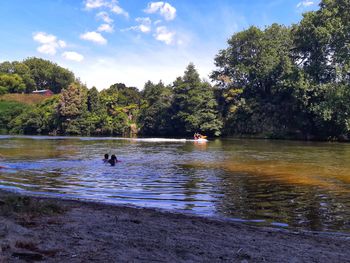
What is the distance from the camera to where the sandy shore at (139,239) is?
6.44m

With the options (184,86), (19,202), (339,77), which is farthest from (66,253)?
(184,86)

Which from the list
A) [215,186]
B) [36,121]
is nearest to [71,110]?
[36,121]

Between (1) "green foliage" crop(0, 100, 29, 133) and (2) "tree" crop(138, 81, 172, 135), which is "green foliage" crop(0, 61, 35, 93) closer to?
(1) "green foliage" crop(0, 100, 29, 133)

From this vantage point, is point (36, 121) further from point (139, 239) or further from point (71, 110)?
point (139, 239)

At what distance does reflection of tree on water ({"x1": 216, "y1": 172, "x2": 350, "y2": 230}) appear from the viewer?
1110 cm

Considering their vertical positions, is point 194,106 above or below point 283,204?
above

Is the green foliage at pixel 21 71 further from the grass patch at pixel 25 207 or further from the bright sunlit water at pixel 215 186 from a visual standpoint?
the grass patch at pixel 25 207

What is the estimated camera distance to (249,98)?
79562 millimetres

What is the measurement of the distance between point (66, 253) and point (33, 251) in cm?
53

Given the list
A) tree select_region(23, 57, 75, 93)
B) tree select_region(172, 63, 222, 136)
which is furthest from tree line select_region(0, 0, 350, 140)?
tree select_region(23, 57, 75, 93)

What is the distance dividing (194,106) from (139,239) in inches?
2889

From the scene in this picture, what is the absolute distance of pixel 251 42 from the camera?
269ft

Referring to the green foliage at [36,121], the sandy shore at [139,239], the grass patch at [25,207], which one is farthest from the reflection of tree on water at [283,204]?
the green foliage at [36,121]

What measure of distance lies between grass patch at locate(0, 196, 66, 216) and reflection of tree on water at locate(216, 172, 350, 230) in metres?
5.08
